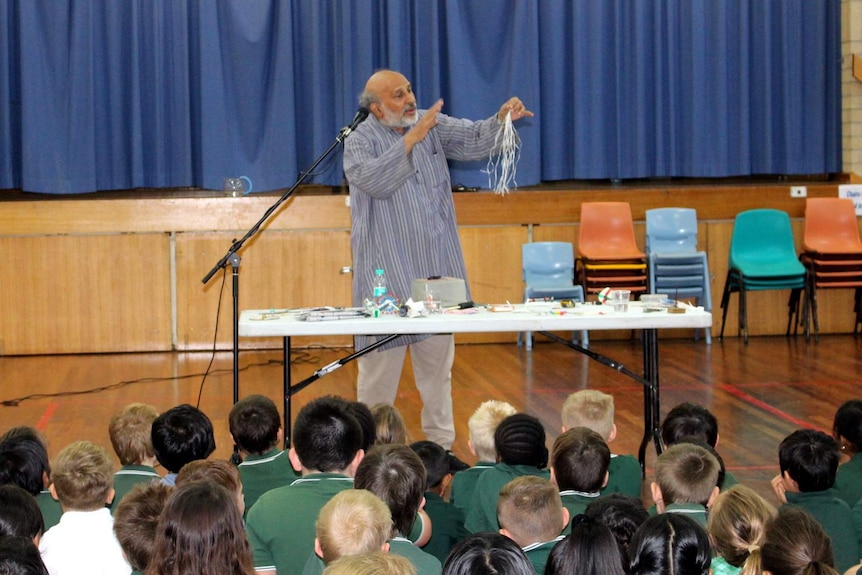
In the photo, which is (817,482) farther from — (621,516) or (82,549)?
(82,549)

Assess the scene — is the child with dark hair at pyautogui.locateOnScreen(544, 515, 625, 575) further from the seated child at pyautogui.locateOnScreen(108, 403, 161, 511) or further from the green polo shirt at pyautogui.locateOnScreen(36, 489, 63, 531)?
the seated child at pyautogui.locateOnScreen(108, 403, 161, 511)

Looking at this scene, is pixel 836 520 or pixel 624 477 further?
pixel 624 477

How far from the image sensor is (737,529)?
7.75 ft

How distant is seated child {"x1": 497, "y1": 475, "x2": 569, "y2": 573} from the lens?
2.39 m

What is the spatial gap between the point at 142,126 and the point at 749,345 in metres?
5.16

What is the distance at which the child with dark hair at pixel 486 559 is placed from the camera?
6.01ft

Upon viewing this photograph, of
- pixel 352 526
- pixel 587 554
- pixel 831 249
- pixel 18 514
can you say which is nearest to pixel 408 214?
pixel 18 514

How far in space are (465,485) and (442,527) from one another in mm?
484

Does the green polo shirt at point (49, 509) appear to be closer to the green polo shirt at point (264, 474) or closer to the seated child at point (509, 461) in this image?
the green polo shirt at point (264, 474)

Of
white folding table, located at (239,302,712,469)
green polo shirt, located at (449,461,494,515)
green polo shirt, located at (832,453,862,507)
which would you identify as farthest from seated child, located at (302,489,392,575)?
white folding table, located at (239,302,712,469)

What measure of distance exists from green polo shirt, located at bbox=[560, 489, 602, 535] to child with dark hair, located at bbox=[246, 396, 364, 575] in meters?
0.58

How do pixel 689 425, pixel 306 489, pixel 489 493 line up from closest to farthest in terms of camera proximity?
pixel 306 489, pixel 489 493, pixel 689 425

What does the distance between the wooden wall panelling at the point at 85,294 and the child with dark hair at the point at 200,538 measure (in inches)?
253

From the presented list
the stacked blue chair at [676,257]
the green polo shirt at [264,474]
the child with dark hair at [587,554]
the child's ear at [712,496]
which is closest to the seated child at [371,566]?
the child with dark hair at [587,554]
